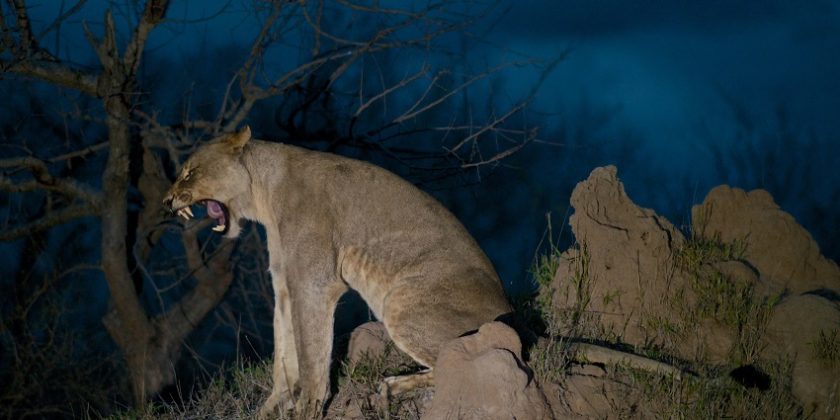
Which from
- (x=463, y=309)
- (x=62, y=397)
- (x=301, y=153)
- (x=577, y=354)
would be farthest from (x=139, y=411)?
(x=62, y=397)

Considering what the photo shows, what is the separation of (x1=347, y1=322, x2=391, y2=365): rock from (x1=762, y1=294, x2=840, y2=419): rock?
299cm

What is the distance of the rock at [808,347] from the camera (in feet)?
20.2

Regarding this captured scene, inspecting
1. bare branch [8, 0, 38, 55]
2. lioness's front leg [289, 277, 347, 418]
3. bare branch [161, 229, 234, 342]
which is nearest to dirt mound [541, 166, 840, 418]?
lioness's front leg [289, 277, 347, 418]

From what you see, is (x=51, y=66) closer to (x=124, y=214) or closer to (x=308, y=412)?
(x=124, y=214)

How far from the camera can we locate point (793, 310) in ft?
21.5

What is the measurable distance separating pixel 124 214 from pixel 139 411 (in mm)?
6678

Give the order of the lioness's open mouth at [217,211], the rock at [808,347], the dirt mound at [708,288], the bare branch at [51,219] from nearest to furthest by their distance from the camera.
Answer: the rock at [808,347] < the dirt mound at [708,288] < the lioness's open mouth at [217,211] < the bare branch at [51,219]

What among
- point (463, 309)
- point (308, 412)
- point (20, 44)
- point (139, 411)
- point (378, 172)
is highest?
point (20, 44)

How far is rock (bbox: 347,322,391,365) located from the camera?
712 centimetres

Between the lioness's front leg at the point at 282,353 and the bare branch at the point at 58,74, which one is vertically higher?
the bare branch at the point at 58,74

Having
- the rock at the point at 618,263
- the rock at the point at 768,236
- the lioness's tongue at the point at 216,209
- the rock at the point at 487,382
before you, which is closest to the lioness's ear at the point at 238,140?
the lioness's tongue at the point at 216,209

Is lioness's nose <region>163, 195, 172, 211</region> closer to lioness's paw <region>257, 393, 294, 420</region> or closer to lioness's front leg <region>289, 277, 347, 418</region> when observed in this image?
lioness's front leg <region>289, 277, 347, 418</region>

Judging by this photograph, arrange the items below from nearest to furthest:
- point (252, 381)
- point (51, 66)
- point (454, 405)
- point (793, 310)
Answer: point (454, 405), point (793, 310), point (252, 381), point (51, 66)

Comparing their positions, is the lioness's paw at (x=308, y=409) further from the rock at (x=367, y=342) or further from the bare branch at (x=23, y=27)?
the bare branch at (x=23, y=27)
